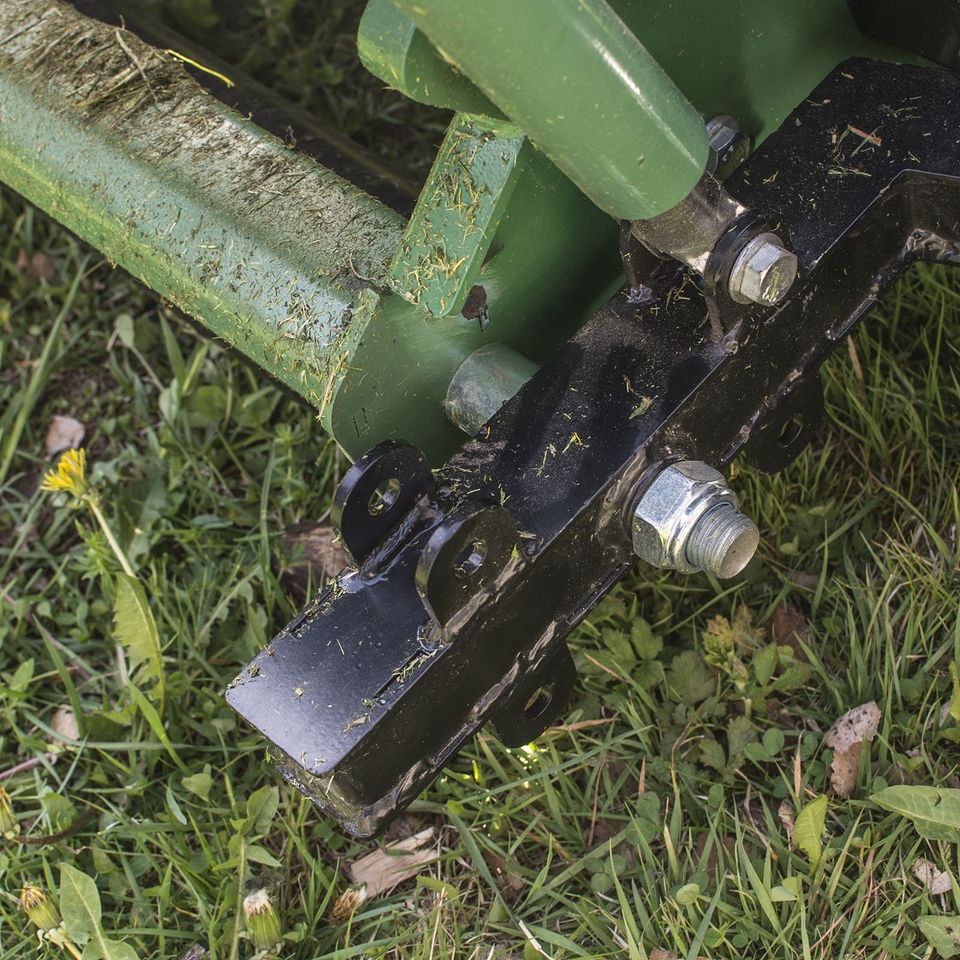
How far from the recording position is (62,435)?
247cm

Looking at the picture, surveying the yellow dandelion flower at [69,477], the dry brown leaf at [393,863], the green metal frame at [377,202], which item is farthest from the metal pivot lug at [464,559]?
the yellow dandelion flower at [69,477]

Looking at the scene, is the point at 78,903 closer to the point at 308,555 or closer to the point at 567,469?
the point at 308,555

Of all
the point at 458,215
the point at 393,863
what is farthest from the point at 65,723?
the point at 458,215

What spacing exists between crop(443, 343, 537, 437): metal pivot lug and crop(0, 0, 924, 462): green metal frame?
0.08 feet

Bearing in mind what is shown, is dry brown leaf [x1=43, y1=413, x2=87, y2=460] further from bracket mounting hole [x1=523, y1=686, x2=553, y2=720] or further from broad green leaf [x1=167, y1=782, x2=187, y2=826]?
bracket mounting hole [x1=523, y1=686, x2=553, y2=720]

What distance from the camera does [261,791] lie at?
1776 mm

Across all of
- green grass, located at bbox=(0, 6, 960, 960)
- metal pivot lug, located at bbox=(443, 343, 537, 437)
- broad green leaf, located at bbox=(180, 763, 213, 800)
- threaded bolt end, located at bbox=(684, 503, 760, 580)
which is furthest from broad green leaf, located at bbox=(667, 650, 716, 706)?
broad green leaf, located at bbox=(180, 763, 213, 800)

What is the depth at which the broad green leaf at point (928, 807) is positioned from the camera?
1530mm

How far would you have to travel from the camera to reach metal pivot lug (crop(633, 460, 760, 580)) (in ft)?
4.78

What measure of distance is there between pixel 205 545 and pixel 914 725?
4.04ft

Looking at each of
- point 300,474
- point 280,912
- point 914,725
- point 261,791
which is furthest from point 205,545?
point 914,725

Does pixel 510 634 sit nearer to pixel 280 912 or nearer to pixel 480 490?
pixel 480 490

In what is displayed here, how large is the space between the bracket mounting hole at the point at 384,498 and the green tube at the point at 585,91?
0.41m

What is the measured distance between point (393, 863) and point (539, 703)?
0.38 m
